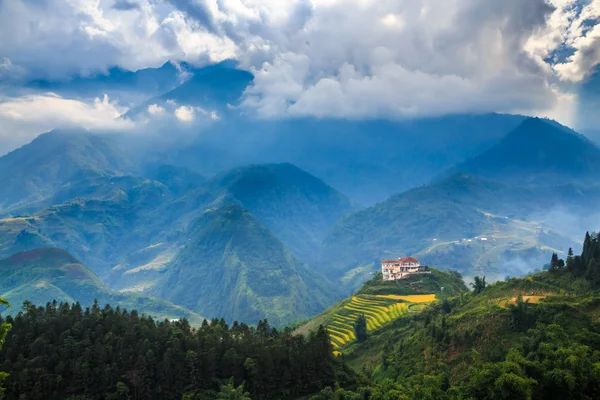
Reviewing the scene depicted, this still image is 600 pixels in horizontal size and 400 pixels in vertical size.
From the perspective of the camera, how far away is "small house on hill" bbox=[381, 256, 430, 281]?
14238 cm

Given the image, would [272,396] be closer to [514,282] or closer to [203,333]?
[203,333]

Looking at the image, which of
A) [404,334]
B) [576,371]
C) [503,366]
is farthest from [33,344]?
[404,334]

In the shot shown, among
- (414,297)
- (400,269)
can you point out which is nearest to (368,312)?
(414,297)

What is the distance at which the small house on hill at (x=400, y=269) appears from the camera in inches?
5605

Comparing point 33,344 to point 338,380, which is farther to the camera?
point 338,380

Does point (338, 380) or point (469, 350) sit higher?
point (469, 350)

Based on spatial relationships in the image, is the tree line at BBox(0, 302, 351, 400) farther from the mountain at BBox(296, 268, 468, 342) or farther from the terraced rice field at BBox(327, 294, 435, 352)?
the terraced rice field at BBox(327, 294, 435, 352)

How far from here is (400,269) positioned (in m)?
144

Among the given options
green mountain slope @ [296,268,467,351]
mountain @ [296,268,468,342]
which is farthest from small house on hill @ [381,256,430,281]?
green mountain slope @ [296,268,467,351]

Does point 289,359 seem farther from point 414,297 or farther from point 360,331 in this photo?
point 414,297

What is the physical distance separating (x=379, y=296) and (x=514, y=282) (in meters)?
59.5

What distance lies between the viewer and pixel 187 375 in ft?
172

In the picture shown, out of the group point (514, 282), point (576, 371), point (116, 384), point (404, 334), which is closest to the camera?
point (576, 371)

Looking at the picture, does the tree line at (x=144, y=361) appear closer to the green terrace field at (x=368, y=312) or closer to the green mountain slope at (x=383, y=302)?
the green terrace field at (x=368, y=312)
